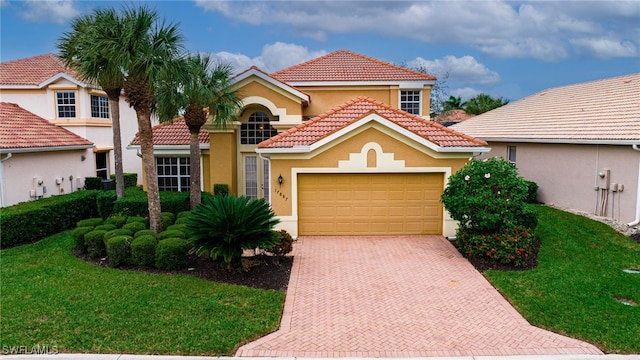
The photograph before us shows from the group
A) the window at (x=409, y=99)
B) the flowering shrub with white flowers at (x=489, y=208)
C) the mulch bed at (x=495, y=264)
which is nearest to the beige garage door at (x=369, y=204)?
the flowering shrub with white flowers at (x=489, y=208)

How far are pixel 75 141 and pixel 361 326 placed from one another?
1956 cm

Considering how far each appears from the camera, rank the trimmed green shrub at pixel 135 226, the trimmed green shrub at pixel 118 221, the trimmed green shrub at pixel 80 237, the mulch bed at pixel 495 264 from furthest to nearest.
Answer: the trimmed green shrub at pixel 118 221, the trimmed green shrub at pixel 135 226, the trimmed green shrub at pixel 80 237, the mulch bed at pixel 495 264

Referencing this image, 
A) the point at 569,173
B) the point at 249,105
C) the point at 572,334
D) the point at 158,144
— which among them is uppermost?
the point at 249,105

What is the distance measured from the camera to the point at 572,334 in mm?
8016

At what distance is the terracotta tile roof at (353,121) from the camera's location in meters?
14.5

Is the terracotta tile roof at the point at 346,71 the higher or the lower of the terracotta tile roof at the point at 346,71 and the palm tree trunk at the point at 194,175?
the higher

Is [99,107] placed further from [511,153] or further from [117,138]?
[511,153]

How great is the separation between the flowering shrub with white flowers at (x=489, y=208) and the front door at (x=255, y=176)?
926cm

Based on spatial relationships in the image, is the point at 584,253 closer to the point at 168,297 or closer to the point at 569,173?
the point at 569,173

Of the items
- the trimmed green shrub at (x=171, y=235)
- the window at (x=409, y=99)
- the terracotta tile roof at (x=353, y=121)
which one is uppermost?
the window at (x=409, y=99)

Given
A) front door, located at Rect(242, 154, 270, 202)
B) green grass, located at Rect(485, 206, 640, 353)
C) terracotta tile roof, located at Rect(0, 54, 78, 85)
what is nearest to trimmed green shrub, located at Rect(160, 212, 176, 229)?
front door, located at Rect(242, 154, 270, 202)

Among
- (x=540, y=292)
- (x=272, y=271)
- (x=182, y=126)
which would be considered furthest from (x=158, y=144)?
(x=540, y=292)

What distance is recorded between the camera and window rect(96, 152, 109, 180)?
26297 mm

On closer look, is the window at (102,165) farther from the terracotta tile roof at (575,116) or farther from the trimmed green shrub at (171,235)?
the terracotta tile roof at (575,116)
